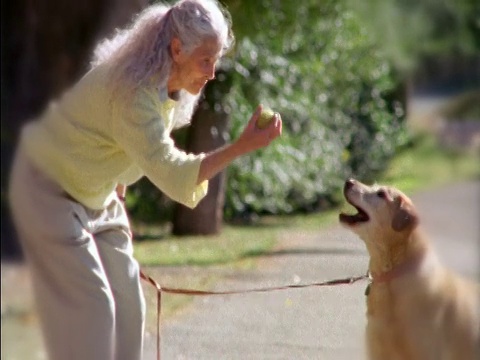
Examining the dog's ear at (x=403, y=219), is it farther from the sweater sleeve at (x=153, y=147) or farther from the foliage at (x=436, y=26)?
the foliage at (x=436, y=26)

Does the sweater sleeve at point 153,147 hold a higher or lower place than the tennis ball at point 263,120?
lower

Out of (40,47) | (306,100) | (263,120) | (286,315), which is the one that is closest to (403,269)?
(263,120)

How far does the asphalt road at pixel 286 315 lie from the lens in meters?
6.86

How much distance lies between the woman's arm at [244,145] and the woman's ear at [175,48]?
396mm

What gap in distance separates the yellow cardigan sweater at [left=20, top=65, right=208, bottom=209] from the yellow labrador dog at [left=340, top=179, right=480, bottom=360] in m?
1.14

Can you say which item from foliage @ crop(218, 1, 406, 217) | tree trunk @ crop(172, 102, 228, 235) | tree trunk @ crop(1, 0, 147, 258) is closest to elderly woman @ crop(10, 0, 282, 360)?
tree trunk @ crop(1, 0, 147, 258)

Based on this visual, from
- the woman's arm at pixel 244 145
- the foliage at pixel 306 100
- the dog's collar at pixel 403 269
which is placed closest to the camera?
the woman's arm at pixel 244 145

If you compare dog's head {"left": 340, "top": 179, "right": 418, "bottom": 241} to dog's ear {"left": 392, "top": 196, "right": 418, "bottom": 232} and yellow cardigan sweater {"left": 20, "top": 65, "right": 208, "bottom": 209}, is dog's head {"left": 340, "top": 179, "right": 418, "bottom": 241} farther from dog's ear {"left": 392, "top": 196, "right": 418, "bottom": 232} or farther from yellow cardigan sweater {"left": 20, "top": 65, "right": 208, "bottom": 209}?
yellow cardigan sweater {"left": 20, "top": 65, "right": 208, "bottom": 209}

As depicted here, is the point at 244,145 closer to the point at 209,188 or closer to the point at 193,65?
the point at 193,65

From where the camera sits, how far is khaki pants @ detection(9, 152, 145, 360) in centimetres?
479

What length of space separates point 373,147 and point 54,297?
30.1 ft

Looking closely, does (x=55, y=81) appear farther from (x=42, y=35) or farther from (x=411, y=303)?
(x=411, y=303)

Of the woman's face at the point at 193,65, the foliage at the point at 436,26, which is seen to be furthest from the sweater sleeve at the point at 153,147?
the foliage at the point at 436,26

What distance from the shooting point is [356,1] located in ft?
35.9
